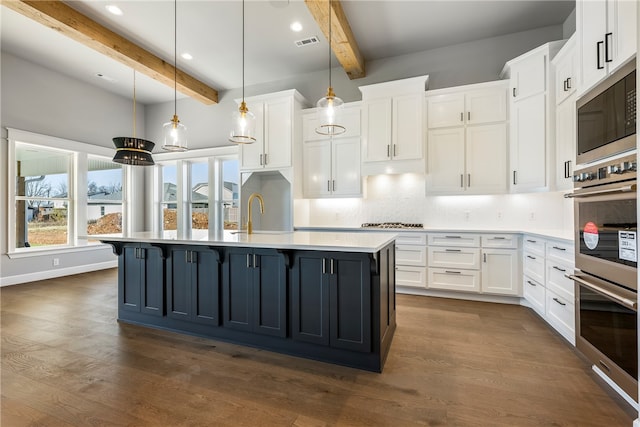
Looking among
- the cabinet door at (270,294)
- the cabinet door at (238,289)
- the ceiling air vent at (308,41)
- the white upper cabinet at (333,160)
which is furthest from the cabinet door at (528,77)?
the cabinet door at (238,289)

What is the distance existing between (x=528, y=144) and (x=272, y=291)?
342cm

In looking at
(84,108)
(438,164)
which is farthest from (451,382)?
(84,108)

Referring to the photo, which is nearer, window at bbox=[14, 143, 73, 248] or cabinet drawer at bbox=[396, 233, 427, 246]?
cabinet drawer at bbox=[396, 233, 427, 246]

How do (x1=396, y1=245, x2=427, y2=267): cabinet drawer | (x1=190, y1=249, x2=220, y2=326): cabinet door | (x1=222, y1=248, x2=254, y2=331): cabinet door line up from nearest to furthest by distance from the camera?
1. (x1=222, y1=248, x2=254, y2=331): cabinet door
2. (x1=190, y1=249, x2=220, y2=326): cabinet door
3. (x1=396, y1=245, x2=427, y2=267): cabinet drawer

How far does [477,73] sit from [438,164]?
57.5 inches

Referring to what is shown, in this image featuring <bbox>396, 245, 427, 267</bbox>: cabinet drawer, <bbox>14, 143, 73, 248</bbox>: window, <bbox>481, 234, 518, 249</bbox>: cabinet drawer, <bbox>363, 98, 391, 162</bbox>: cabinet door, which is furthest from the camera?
<bbox>14, 143, 73, 248</bbox>: window

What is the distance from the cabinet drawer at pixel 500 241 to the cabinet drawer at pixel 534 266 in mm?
188

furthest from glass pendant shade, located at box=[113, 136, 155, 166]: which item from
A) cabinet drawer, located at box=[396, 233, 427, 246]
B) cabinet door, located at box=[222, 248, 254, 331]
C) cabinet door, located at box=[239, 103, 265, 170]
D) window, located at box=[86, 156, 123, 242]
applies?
window, located at box=[86, 156, 123, 242]

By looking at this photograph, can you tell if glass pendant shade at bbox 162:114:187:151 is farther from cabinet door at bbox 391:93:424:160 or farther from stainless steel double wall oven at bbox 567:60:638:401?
stainless steel double wall oven at bbox 567:60:638:401

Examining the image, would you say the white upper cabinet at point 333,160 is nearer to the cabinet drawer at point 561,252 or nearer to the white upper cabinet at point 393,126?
the white upper cabinet at point 393,126

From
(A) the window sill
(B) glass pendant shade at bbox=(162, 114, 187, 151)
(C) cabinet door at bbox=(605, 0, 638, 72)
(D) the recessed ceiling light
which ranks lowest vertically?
(A) the window sill

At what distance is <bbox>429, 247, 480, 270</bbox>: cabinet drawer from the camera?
3.69 metres

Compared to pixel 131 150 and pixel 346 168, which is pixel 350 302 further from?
pixel 346 168

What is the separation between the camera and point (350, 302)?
2152mm
